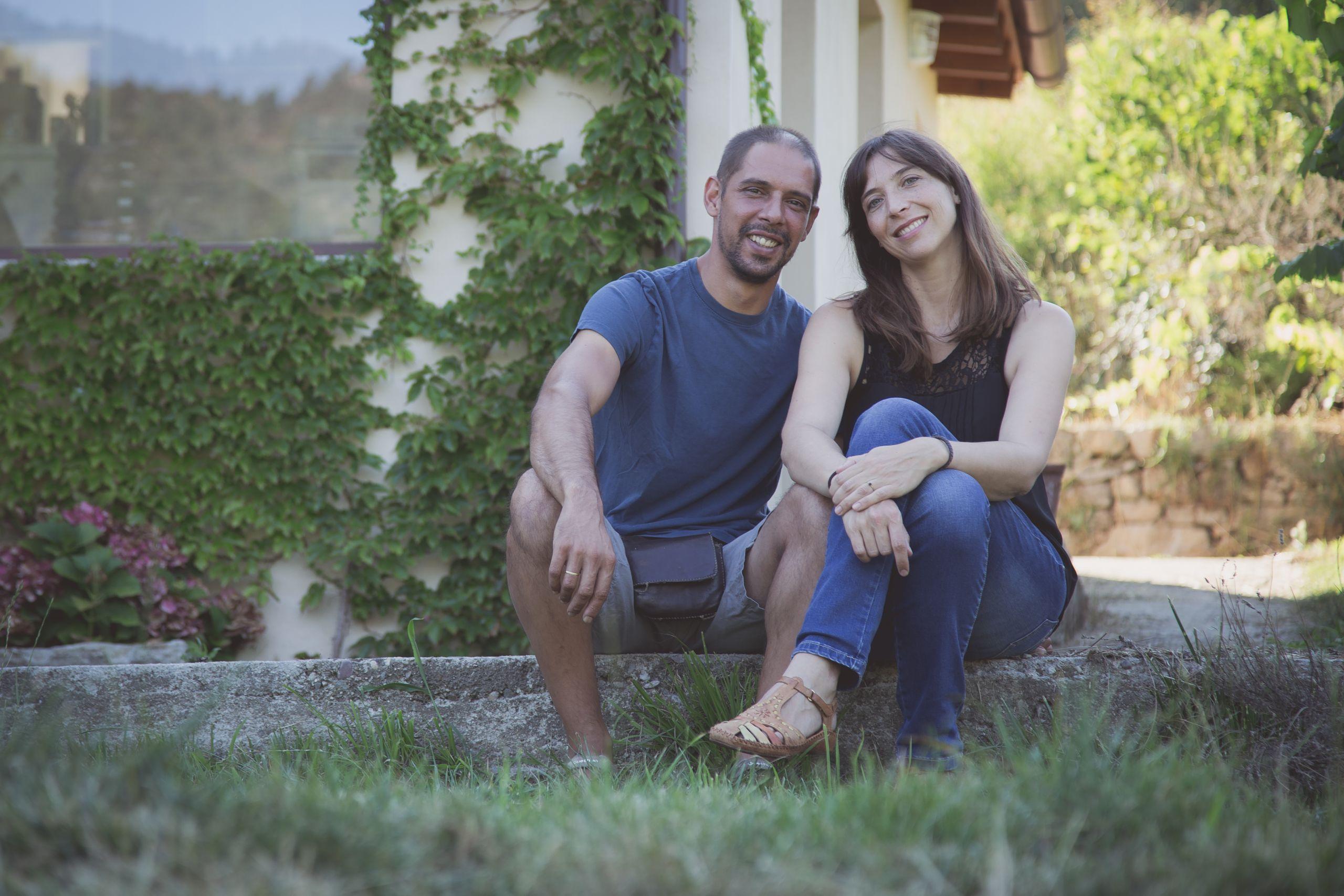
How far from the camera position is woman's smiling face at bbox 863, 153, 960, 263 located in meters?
2.50

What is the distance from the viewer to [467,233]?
4.12m

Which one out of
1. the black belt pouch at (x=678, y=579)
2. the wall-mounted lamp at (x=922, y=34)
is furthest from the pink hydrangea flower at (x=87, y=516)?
the wall-mounted lamp at (x=922, y=34)

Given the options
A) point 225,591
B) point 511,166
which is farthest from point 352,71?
point 225,591

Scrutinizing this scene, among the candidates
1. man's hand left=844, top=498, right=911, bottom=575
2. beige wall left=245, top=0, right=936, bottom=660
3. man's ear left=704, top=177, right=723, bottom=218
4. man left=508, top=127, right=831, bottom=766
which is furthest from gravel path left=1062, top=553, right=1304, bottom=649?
beige wall left=245, top=0, right=936, bottom=660

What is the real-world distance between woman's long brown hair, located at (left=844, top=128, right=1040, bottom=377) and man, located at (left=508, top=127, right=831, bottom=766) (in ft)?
0.64

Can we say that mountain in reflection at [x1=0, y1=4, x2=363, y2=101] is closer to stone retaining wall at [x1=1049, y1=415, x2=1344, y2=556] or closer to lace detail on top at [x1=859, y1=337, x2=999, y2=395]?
lace detail on top at [x1=859, y1=337, x2=999, y2=395]

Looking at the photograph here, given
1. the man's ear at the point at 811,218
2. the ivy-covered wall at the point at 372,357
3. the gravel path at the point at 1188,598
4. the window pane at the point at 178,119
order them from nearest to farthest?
the man's ear at the point at 811,218
the gravel path at the point at 1188,598
the ivy-covered wall at the point at 372,357
the window pane at the point at 178,119

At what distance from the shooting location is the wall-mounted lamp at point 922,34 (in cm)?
688

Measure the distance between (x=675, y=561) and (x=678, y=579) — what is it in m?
0.04

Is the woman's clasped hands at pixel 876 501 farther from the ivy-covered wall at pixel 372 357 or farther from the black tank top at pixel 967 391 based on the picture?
the ivy-covered wall at pixel 372 357

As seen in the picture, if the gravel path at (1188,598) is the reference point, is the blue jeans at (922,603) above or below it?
above

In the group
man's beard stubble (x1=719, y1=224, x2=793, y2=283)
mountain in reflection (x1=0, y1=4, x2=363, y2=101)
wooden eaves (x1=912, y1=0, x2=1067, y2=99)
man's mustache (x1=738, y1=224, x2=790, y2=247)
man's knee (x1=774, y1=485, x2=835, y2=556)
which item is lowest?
man's knee (x1=774, y1=485, x2=835, y2=556)

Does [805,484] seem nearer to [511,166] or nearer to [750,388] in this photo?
[750,388]

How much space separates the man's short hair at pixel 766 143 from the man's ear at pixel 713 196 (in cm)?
5
